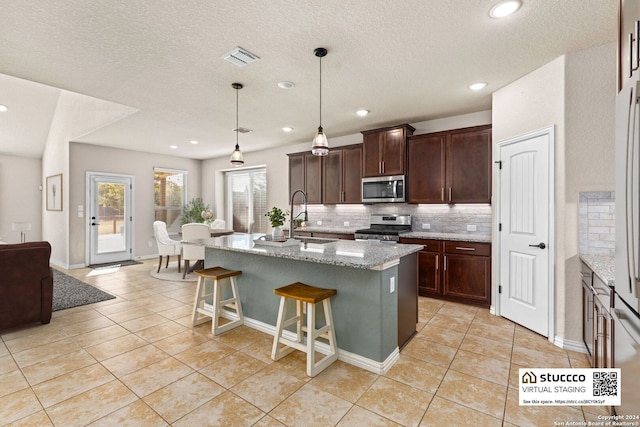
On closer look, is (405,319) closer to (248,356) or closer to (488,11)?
(248,356)

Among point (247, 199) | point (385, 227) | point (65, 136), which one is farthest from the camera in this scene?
point (247, 199)

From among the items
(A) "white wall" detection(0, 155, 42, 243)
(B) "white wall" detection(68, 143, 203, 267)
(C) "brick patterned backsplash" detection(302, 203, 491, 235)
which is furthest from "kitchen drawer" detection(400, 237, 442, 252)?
(A) "white wall" detection(0, 155, 42, 243)

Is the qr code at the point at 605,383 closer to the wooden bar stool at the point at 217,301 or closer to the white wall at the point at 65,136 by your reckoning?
the wooden bar stool at the point at 217,301

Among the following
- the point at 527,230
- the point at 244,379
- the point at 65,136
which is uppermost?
the point at 65,136

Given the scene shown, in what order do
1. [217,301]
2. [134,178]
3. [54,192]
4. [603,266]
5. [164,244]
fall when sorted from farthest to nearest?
[134,178] → [54,192] → [164,244] → [217,301] → [603,266]

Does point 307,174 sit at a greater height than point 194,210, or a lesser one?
greater

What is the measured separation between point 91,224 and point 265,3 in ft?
21.7

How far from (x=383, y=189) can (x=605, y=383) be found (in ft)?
11.1

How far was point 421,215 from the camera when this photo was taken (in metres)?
4.77

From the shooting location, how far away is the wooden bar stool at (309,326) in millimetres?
2271

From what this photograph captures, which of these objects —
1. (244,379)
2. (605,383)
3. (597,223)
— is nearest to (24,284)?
(244,379)

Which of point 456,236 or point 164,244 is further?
point 164,244

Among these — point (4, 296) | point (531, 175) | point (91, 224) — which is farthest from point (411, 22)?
point (91, 224)

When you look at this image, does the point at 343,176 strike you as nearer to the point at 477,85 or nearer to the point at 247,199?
the point at 477,85
